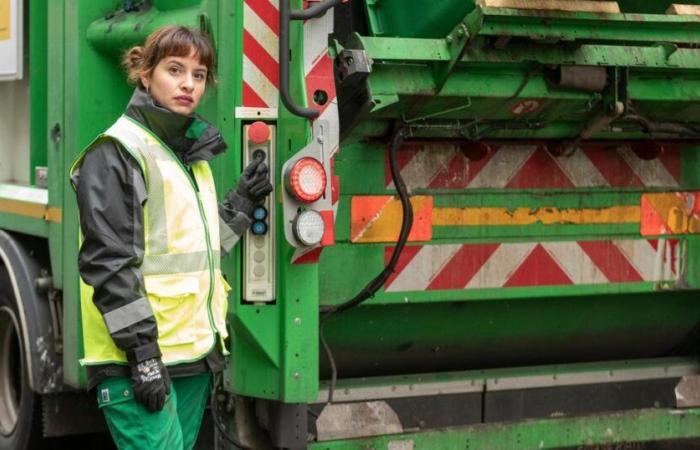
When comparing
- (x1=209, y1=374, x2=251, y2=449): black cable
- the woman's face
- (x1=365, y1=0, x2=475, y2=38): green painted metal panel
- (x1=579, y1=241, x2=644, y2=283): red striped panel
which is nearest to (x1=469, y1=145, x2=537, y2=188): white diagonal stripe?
(x1=579, y1=241, x2=644, y2=283): red striped panel

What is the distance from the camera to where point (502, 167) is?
4.70 metres

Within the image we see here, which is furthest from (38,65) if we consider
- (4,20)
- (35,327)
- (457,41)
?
(457,41)

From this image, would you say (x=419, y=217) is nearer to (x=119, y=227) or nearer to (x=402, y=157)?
(x=402, y=157)

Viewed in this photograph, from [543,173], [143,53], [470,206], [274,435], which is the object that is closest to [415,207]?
[470,206]

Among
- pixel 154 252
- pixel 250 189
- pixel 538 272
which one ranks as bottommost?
pixel 538 272

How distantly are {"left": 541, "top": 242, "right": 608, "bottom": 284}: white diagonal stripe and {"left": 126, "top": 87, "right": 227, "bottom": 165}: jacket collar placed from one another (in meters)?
1.49

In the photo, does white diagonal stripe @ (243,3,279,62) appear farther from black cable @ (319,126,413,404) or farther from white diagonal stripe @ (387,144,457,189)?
white diagonal stripe @ (387,144,457,189)

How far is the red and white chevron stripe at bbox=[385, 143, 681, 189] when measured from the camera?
4.57m

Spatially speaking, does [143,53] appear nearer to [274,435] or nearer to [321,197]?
[321,197]

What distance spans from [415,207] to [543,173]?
0.51 m

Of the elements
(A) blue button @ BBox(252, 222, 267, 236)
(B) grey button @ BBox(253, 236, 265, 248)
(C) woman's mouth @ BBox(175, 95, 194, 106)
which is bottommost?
(B) grey button @ BBox(253, 236, 265, 248)

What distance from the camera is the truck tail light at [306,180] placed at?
391 centimetres

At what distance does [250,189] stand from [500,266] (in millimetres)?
1094

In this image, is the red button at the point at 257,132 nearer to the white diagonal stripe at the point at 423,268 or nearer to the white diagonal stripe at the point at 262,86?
the white diagonal stripe at the point at 262,86
